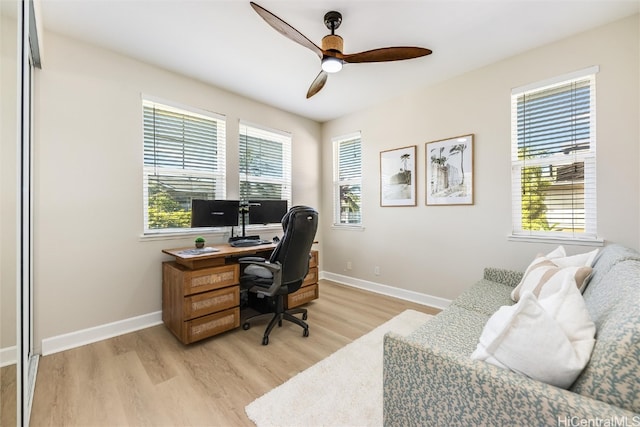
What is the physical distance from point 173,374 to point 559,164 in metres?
3.58

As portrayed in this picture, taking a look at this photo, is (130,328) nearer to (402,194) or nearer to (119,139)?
(119,139)

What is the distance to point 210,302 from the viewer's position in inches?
91.0

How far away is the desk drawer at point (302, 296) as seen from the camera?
2938 mm

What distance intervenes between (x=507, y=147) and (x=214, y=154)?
10.4 feet

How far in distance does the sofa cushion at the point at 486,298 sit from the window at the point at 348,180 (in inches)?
77.2

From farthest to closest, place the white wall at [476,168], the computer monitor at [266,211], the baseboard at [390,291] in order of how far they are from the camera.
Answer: the computer monitor at [266,211]
the baseboard at [390,291]
the white wall at [476,168]

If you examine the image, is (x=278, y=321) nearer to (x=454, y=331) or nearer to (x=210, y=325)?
(x=210, y=325)

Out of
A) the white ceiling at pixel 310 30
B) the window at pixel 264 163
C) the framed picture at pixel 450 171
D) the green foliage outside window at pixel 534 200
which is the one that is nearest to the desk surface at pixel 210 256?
the window at pixel 264 163

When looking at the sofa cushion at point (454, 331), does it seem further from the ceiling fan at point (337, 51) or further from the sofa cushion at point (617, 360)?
the ceiling fan at point (337, 51)

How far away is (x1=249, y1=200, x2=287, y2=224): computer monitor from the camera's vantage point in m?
3.24

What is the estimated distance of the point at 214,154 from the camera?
3150 millimetres

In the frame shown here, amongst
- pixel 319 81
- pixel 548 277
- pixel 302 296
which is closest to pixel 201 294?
pixel 302 296

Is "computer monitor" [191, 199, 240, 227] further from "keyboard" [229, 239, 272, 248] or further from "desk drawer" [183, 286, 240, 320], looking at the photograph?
"desk drawer" [183, 286, 240, 320]

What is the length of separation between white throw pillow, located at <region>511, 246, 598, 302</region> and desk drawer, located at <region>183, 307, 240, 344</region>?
7.53 ft
